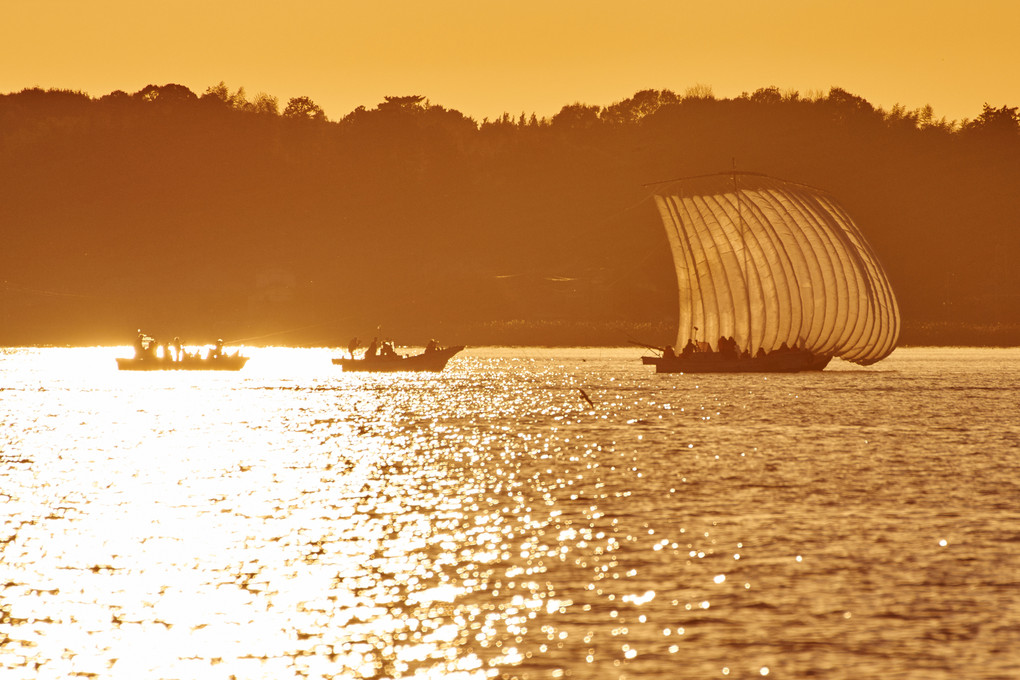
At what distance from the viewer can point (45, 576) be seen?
85.0ft

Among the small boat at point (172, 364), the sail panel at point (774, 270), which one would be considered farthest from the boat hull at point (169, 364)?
the sail panel at point (774, 270)

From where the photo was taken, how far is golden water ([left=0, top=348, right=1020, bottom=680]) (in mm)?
19953

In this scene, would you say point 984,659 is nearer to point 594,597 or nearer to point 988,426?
point 594,597

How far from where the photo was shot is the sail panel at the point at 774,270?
108188 millimetres

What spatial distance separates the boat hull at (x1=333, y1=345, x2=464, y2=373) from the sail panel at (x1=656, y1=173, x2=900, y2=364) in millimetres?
31247

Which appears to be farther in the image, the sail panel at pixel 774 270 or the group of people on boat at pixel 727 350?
the group of people on boat at pixel 727 350

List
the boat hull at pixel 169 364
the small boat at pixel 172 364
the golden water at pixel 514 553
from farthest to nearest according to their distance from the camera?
the boat hull at pixel 169 364 → the small boat at pixel 172 364 → the golden water at pixel 514 553

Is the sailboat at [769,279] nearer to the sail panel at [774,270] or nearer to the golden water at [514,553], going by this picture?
the sail panel at [774,270]

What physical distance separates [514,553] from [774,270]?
275 feet

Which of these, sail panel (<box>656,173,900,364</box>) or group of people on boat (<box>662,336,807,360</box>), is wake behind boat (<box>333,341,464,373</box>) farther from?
sail panel (<box>656,173,900,364</box>)

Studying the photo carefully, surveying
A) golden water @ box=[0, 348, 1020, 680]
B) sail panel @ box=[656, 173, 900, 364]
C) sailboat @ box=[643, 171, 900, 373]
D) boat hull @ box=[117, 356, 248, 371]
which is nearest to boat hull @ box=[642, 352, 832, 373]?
sailboat @ box=[643, 171, 900, 373]

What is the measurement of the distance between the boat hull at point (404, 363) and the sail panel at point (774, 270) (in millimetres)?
31247

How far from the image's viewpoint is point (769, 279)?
10981cm

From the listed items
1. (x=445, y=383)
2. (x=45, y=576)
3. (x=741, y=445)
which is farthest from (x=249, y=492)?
(x=445, y=383)
